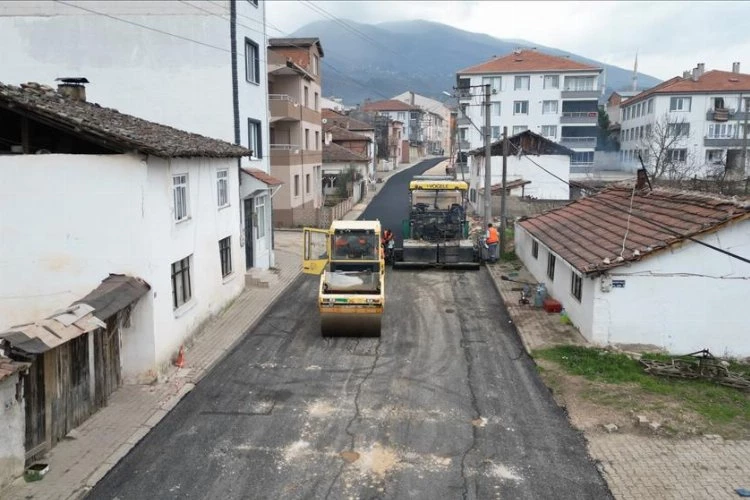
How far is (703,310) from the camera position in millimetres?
14352

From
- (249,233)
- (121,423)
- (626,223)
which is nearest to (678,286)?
(626,223)

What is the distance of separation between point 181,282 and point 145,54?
1157 centimetres

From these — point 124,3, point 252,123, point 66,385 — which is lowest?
point 66,385

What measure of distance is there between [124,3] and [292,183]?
49.8 ft

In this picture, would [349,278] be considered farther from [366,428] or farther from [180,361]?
[366,428]

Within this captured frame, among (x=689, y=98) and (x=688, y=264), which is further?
(x=689, y=98)

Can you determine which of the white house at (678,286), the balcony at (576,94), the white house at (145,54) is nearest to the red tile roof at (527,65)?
the balcony at (576,94)

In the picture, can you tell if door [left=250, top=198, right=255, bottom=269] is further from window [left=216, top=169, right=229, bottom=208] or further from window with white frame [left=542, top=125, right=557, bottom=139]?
window with white frame [left=542, top=125, right=557, bottom=139]

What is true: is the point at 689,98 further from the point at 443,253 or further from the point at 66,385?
the point at 66,385

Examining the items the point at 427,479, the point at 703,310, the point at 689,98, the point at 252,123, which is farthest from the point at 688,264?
the point at 689,98

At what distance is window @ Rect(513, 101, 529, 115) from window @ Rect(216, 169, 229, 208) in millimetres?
56077

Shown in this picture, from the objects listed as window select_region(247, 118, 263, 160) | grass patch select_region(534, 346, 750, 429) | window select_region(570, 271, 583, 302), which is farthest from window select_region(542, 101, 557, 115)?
grass patch select_region(534, 346, 750, 429)

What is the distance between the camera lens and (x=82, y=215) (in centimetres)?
1210

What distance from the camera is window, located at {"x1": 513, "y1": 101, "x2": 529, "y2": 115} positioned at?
2719 inches
